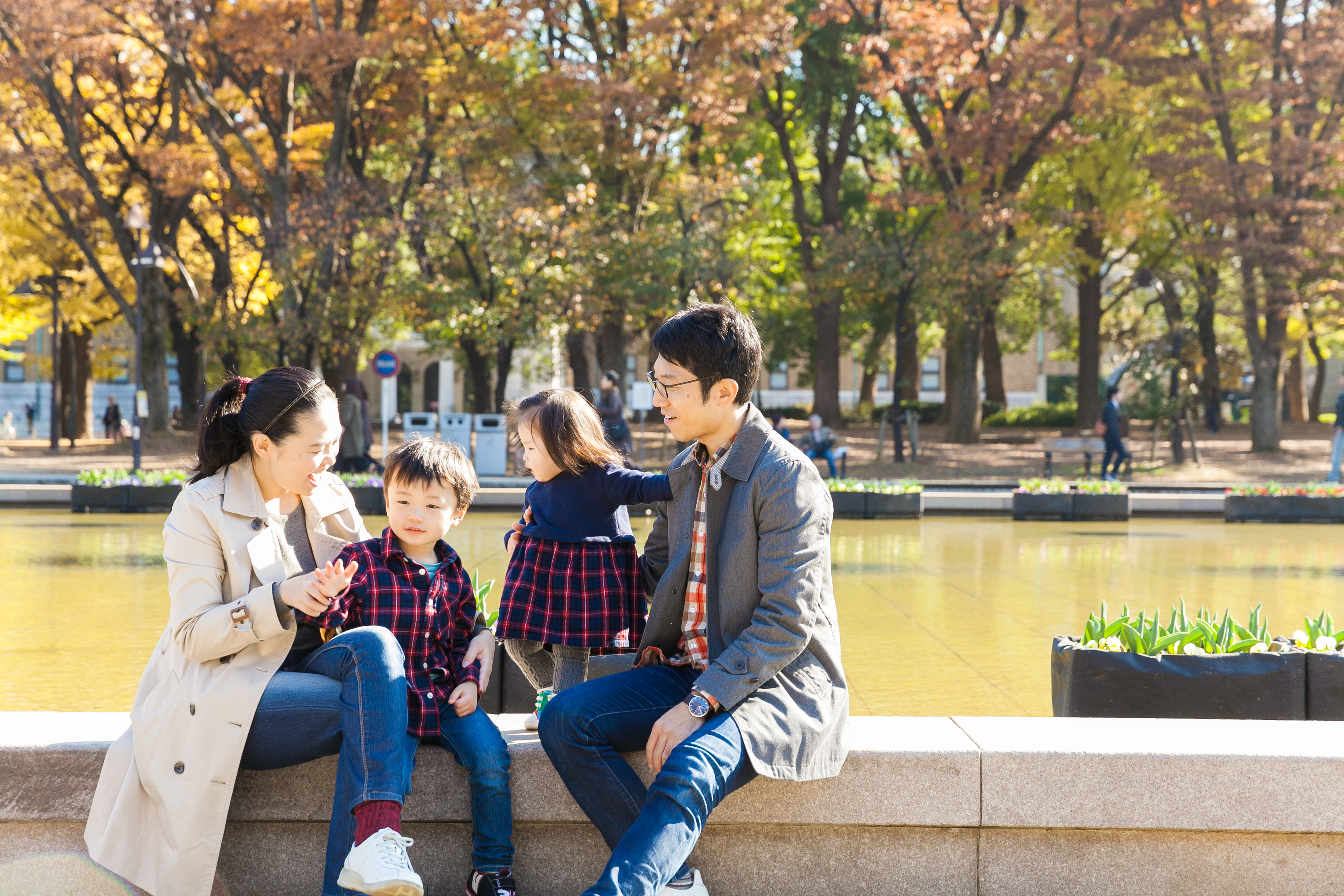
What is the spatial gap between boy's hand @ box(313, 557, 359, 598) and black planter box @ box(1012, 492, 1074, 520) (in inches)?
502

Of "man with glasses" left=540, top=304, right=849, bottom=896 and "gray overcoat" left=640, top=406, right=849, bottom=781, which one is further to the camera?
"gray overcoat" left=640, top=406, right=849, bottom=781

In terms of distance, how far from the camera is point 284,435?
3309mm

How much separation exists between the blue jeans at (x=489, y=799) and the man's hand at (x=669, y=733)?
39cm

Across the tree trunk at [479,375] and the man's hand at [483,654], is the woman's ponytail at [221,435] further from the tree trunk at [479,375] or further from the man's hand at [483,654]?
the tree trunk at [479,375]

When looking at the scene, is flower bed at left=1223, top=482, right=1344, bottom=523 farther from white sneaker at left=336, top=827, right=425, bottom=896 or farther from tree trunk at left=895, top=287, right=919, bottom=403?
white sneaker at left=336, top=827, right=425, bottom=896

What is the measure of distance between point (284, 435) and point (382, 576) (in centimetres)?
47

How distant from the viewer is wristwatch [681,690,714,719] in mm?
3010

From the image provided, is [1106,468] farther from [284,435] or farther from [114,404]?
[114,404]

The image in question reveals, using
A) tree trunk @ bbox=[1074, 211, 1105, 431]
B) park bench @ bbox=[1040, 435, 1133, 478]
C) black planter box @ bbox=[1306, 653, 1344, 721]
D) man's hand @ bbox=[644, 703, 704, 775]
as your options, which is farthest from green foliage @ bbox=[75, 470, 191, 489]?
tree trunk @ bbox=[1074, 211, 1105, 431]

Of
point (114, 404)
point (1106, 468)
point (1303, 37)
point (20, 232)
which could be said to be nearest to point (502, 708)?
point (1106, 468)

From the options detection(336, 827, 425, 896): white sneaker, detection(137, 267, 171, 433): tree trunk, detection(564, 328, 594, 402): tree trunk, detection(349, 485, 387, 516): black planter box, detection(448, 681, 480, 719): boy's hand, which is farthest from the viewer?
detection(564, 328, 594, 402): tree trunk

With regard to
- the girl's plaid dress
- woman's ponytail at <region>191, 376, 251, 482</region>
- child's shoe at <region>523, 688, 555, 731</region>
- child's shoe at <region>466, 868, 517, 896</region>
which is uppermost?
woman's ponytail at <region>191, 376, 251, 482</region>

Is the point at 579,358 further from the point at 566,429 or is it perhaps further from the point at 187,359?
the point at 566,429

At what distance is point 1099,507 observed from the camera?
1467cm
